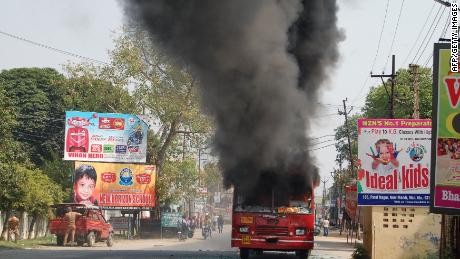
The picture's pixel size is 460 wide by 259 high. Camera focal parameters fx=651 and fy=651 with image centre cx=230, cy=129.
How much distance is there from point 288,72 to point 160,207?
106ft

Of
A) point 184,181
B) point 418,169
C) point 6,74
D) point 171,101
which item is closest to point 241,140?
point 418,169

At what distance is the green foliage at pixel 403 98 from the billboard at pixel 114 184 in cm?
1771

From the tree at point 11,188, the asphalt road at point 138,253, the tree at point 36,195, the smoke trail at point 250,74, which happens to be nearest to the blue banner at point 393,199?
the smoke trail at point 250,74

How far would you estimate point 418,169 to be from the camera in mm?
19125

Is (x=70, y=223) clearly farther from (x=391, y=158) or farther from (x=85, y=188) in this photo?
(x=391, y=158)

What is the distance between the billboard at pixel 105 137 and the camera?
1623 inches

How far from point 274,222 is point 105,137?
25416 mm

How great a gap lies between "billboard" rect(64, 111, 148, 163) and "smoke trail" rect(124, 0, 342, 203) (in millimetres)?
23019

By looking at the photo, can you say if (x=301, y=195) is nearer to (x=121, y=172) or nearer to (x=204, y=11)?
(x=204, y=11)

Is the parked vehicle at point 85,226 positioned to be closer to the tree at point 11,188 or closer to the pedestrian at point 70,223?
the pedestrian at point 70,223

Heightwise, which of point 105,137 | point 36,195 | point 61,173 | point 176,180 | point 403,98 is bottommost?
point 36,195

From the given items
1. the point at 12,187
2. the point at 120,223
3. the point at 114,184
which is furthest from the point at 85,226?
the point at 120,223

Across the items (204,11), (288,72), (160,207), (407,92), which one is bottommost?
(160,207)

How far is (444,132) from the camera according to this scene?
12.5 meters
